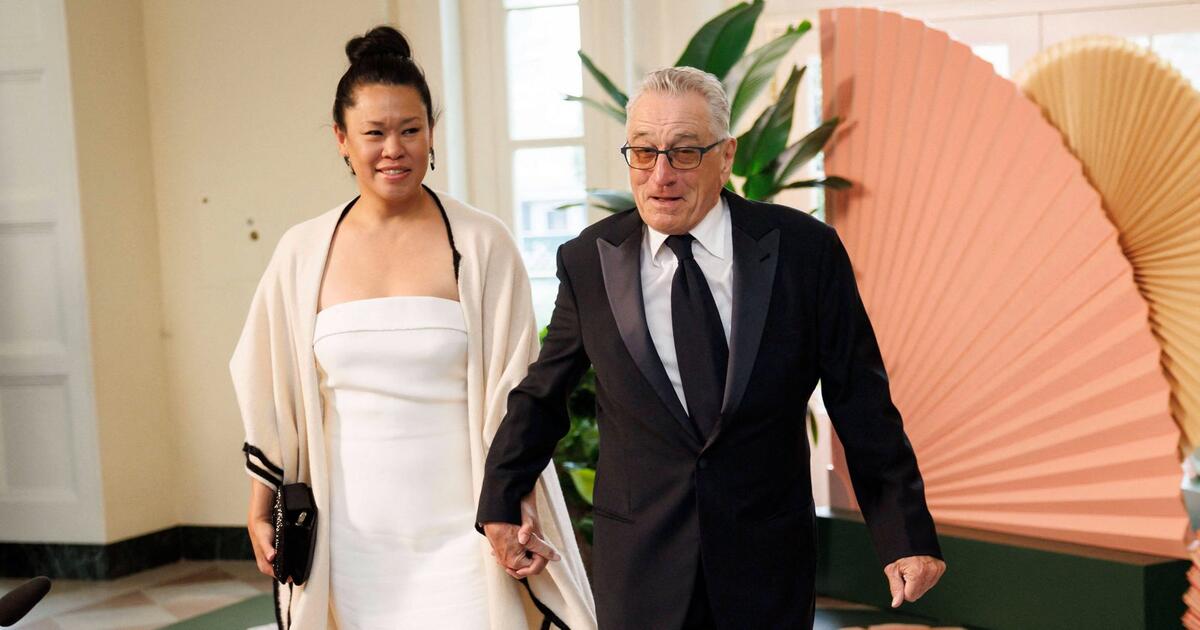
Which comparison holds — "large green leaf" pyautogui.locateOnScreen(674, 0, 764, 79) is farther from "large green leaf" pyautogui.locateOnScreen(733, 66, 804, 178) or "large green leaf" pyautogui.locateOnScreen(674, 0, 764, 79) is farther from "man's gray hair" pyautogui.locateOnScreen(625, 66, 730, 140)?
"man's gray hair" pyautogui.locateOnScreen(625, 66, 730, 140)

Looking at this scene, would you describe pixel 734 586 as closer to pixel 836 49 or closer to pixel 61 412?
pixel 836 49

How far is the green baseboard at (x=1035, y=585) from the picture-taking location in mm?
3211

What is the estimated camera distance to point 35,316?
496cm

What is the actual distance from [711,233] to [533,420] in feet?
1.32

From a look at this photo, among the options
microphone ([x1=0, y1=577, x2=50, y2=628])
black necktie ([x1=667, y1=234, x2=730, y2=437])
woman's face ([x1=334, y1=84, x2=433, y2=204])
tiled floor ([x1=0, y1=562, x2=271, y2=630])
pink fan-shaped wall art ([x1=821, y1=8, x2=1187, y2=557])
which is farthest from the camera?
tiled floor ([x1=0, y1=562, x2=271, y2=630])

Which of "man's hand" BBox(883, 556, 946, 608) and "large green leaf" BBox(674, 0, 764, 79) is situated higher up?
"large green leaf" BBox(674, 0, 764, 79)

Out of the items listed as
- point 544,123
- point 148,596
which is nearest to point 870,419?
point 544,123

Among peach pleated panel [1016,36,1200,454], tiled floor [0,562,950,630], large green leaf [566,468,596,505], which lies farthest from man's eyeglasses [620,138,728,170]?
tiled floor [0,562,950,630]

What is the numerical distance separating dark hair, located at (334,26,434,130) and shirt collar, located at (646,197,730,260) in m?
0.79

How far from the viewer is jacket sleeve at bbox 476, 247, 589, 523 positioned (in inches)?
74.6

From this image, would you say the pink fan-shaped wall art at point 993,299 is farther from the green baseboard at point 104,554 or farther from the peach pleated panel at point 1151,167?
the green baseboard at point 104,554

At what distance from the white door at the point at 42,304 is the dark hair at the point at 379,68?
9.43 feet

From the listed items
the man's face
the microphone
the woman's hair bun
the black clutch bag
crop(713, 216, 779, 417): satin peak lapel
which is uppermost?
the woman's hair bun

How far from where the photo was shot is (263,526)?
7.95ft
